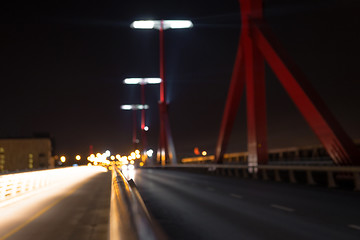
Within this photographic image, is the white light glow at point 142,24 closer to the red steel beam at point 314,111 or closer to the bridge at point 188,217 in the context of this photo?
the red steel beam at point 314,111

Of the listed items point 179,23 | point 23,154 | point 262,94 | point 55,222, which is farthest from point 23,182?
point 23,154

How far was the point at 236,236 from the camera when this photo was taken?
9.08 meters

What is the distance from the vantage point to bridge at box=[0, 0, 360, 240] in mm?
9125

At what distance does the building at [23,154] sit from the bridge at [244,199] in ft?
269

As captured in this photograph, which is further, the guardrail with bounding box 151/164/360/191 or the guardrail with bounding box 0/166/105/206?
the guardrail with bounding box 151/164/360/191

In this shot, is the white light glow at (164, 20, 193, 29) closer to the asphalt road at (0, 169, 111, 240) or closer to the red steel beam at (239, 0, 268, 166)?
the red steel beam at (239, 0, 268, 166)

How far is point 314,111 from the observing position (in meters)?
21.0

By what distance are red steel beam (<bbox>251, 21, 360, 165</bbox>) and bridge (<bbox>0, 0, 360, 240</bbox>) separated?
→ 46mm

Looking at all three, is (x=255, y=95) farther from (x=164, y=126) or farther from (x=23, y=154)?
(x=23, y=154)

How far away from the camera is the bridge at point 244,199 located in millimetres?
9125

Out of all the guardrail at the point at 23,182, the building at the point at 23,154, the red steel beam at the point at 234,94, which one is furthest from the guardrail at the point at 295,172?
the building at the point at 23,154

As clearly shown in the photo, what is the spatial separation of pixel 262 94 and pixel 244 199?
40.1ft

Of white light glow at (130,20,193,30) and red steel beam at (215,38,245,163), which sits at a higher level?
white light glow at (130,20,193,30)

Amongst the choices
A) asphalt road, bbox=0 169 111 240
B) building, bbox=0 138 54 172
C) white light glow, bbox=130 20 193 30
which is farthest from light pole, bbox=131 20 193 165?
building, bbox=0 138 54 172
